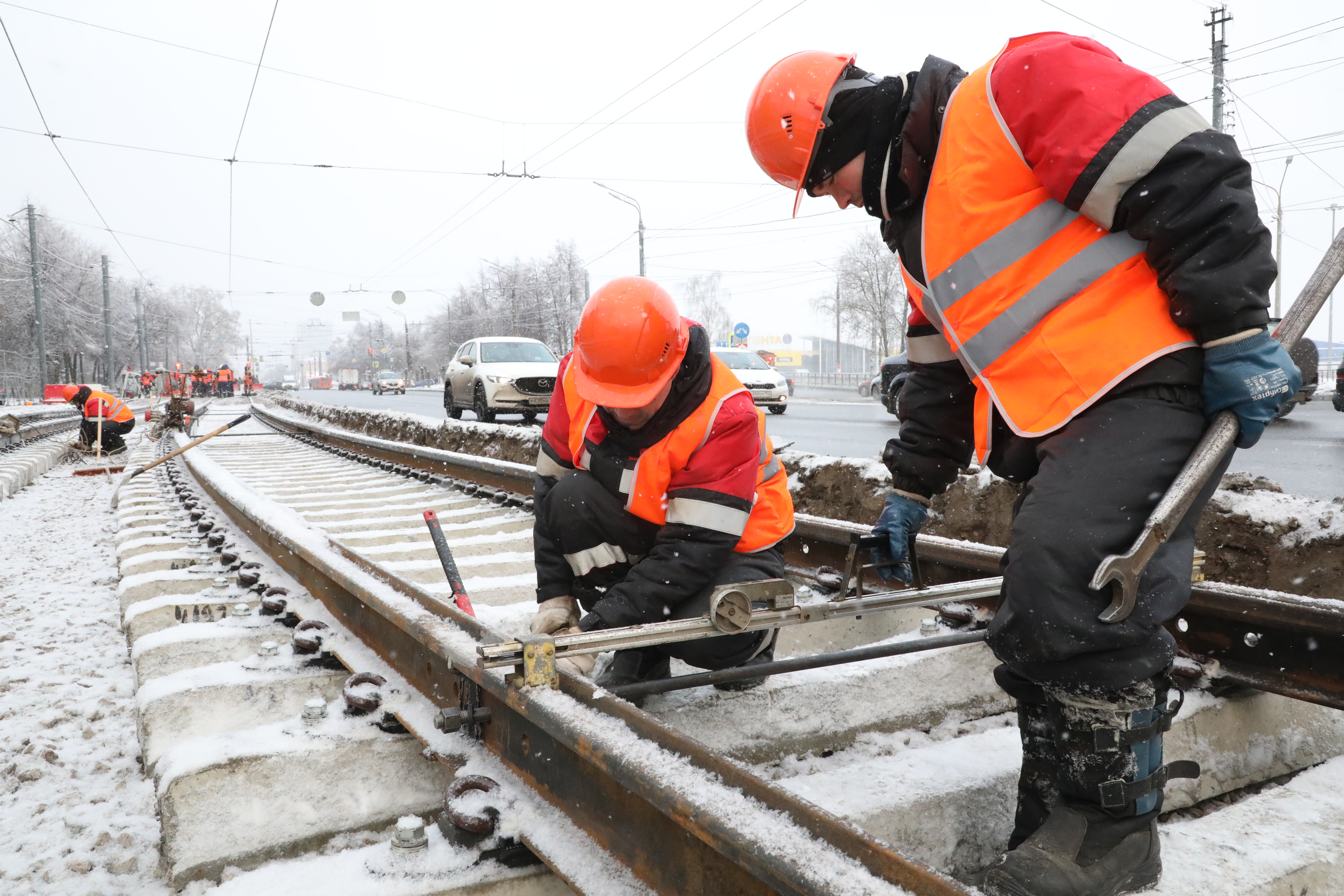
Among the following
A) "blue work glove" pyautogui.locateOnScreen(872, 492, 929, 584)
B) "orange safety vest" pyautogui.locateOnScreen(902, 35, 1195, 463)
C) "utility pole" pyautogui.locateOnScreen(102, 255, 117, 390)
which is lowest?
"blue work glove" pyautogui.locateOnScreen(872, 492, 929, 584)

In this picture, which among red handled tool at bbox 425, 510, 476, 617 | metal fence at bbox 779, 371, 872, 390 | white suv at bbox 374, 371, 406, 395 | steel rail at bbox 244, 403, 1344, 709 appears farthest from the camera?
white suv at bbox 374, 371, 406, 395

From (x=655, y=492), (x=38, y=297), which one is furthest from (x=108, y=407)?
(x=38, y=297)

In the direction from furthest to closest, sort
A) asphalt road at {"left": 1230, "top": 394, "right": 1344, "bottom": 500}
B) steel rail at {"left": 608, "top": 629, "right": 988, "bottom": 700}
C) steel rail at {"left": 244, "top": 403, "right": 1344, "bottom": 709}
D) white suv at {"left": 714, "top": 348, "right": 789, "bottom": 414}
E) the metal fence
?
the metal fence < white suv at {"left": 714, "top": 348, "right": 789, "bottom": 414} < asphalt road at {"left": 1230, "top": 394, "right": 1344, "bottom": 500} < steel rail at {"left": 608, "top": 629, "right": 988, "bottom": 700} < steel rail at {"left": 244, "top": 403, "right": 1344, "bottom": 709}

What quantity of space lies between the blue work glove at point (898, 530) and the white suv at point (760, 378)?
16237 mm

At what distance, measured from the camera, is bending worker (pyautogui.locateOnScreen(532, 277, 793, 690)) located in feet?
7.82

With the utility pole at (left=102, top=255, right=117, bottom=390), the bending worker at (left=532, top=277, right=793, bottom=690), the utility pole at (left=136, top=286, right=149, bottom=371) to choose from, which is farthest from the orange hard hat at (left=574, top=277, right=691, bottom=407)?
the utility pole at (left=136, top=286, right=149, bottom=371)

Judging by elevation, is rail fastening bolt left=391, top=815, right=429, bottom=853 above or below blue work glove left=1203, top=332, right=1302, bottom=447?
below

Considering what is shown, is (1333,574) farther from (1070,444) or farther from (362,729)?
(362,729)

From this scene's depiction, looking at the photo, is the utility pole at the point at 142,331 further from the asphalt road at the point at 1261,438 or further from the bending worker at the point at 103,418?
the bending worker at the point at 103,418

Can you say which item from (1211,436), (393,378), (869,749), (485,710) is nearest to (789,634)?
(869,749)

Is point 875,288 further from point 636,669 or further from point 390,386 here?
point 636,669

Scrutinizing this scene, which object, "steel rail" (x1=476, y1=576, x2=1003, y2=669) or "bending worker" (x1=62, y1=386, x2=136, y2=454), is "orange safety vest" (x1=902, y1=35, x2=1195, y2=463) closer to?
"steel rail" (x1=476, y1=576, x2=1003, y2=669)

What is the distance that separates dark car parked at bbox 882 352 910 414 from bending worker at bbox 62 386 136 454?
11.4 meters

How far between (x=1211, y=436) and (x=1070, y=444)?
214 millimetres
